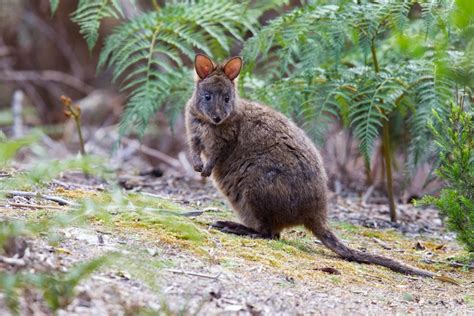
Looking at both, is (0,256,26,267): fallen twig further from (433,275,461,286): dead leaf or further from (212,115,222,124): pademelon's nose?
(433,275,461,286): dead leaf

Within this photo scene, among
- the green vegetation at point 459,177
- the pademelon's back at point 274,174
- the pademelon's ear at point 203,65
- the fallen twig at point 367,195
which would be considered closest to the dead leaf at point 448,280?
the green vegetation at point 459,177

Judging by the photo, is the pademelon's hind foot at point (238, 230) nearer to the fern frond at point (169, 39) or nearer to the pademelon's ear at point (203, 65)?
the pademelon's ear at point (203, 65)

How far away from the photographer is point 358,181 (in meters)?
8.86

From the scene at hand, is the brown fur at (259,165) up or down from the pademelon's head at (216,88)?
down

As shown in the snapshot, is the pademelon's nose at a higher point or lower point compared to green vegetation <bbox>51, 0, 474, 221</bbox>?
lower

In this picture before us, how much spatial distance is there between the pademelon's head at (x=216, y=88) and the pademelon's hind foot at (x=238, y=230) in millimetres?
863

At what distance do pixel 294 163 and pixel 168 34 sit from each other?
2.32 metres

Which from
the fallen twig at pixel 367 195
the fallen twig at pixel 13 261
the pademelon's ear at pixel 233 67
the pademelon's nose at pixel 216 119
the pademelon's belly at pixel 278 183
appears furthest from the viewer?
the fallen twig at pixel 367 195

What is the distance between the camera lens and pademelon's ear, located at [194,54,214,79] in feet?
20.2

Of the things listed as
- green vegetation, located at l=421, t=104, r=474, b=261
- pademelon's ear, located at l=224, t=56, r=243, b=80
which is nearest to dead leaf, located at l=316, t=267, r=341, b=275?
green vegetation, located at l=421, t=104, r=474, b=261

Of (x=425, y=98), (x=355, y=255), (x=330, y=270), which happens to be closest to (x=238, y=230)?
(x=355, y=255)

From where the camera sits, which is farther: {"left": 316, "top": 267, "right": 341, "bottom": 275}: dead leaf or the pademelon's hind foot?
the pademelon's hind foot

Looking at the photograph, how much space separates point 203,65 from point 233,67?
0.80ft

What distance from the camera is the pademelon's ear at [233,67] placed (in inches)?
242
